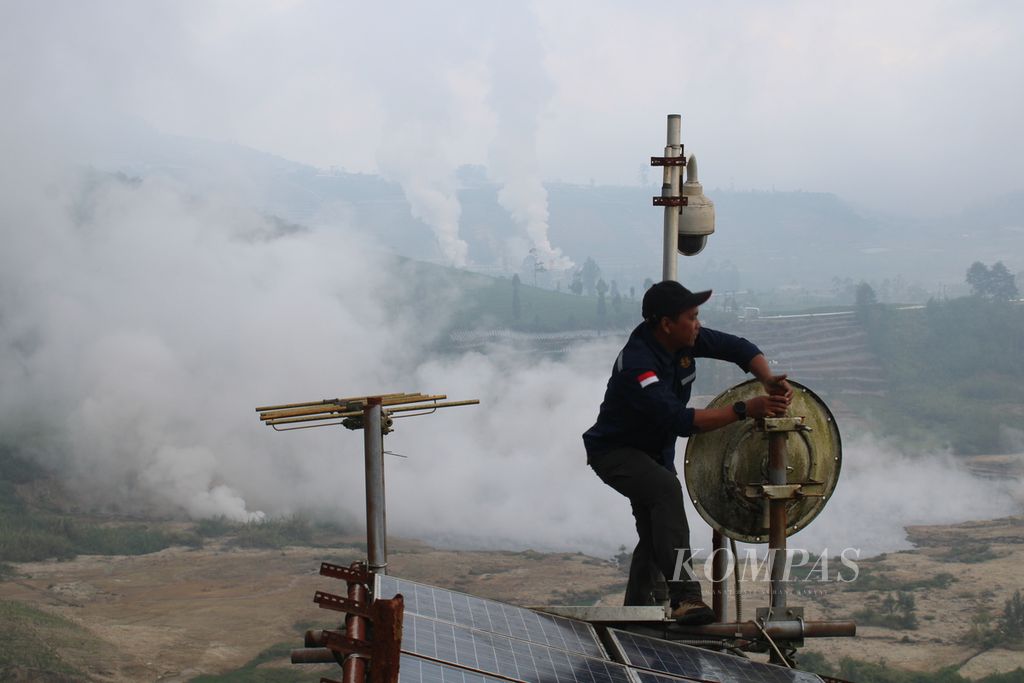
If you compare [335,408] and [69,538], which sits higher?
[335,408]

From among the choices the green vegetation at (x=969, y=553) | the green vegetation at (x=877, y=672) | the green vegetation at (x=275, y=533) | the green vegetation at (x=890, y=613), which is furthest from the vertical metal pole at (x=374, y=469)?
the green vegetation at (x=275, y=533)

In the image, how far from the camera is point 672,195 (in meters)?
10.8

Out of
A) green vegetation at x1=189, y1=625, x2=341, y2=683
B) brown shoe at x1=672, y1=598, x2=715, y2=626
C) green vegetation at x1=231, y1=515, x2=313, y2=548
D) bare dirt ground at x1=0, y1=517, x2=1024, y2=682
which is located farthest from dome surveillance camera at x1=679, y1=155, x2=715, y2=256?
green vegetation at x1=231, y1=515, x2=313, y2=548

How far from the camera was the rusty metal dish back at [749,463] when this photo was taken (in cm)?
→ 770

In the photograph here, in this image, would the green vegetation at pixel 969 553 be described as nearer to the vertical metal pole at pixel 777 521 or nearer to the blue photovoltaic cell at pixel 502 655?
the vertical metal pole at pixel 777 521

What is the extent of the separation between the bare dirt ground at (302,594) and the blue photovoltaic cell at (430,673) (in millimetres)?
84850

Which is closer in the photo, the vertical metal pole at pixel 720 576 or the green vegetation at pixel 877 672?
the vertical metal pole at pixel 720 576

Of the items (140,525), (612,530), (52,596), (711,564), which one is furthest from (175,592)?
(711,564)

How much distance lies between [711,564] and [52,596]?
13379 cm

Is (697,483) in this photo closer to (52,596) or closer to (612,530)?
(52,596)

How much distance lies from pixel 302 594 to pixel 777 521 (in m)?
116

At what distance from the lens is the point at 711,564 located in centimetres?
934

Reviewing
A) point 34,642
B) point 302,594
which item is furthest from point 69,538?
point 302,594

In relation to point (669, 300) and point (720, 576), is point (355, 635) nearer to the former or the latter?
point (669, 300)
